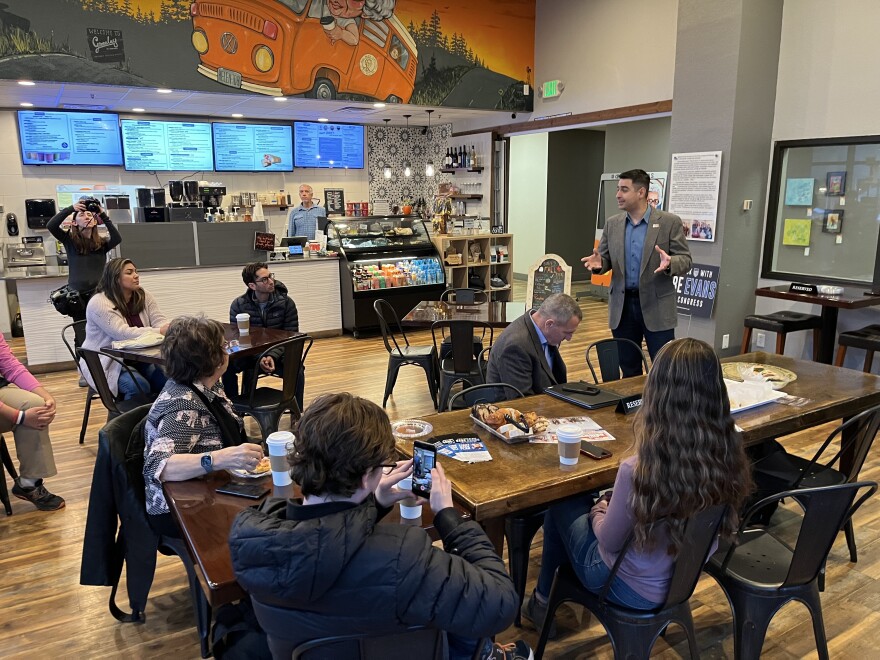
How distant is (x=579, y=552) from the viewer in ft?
6.61

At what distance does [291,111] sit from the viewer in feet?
28.0

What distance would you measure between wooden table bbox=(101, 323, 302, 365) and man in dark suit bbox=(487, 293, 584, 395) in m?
1.50

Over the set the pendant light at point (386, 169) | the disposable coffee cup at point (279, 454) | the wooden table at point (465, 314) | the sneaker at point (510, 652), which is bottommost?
the sneaker at point (510, 652)

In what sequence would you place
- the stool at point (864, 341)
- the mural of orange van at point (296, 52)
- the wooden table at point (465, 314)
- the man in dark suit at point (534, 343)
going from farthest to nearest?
the mural of orange van at point (296, 52) → the stool at point (864, 341) → the wooden table at point (465, 314) → the man in dark suit at point (534, 343)

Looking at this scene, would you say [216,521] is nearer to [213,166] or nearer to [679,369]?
[679,369]

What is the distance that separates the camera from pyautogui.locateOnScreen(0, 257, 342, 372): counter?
6.06 m

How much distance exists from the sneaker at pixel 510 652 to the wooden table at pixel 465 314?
263 cm

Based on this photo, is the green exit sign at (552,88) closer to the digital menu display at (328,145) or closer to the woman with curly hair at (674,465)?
the digital menu display at (328,145)

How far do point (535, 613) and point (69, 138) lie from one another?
328 inches

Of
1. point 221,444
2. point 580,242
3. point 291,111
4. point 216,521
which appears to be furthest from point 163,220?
point 580,242

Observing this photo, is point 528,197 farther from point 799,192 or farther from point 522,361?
point 522,361

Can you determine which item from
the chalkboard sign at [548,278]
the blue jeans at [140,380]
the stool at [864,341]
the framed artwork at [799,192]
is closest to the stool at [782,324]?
the stool at [864,341]

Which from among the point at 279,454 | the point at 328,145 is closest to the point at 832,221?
the point at 279,454

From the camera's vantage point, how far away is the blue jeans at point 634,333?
14.2ft
